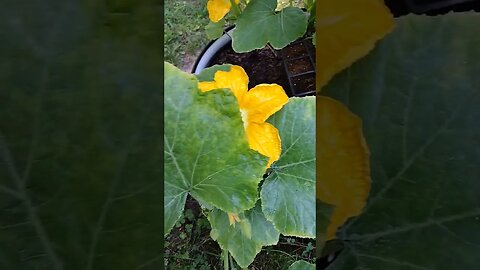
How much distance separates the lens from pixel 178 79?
1.08 ft

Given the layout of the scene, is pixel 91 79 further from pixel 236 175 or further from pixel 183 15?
pixel 183 15

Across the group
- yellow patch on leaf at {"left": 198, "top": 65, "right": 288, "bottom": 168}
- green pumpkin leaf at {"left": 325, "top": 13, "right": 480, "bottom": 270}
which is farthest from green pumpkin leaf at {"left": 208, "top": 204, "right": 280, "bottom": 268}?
green pumpkin leaf at {"left": 325, "top": 13, "right": 480, "bottom": 270}

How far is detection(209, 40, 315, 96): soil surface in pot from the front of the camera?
854 millimetres

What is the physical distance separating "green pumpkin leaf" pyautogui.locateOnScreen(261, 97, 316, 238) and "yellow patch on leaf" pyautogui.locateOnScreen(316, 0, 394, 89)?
1.29 feet

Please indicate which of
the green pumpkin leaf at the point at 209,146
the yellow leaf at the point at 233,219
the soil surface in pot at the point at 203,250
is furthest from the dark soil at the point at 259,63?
the green pumpkin leaf at the point at 209,146

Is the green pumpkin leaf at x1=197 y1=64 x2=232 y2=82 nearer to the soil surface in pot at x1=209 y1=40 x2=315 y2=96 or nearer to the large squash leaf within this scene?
the soil surface in pot at x1=209 y1=40 x2=315 y2=96

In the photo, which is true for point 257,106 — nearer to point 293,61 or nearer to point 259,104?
point 259,104

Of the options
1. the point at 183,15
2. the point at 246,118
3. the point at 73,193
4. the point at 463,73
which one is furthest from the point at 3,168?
the point at 183,15

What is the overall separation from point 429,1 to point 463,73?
2 cm

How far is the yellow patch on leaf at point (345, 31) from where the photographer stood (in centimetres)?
13

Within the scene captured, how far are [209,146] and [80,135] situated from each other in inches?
6.1

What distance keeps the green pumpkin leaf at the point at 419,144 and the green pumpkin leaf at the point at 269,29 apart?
0.63m

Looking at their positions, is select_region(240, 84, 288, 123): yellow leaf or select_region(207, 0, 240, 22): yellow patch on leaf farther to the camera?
select_region(207, 0, 240, 22): yellow patch on leaf

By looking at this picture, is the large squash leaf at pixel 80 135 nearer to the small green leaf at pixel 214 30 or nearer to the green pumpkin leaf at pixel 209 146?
the green pumpkin leaf at pixel 209 146
